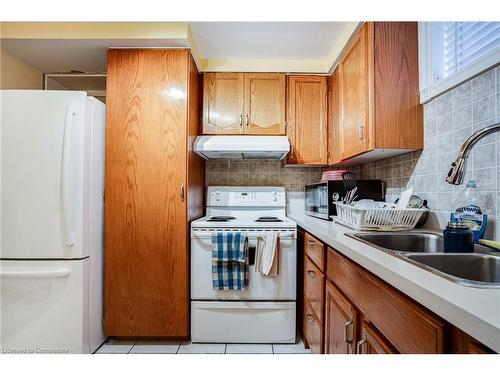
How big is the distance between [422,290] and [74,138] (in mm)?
1857

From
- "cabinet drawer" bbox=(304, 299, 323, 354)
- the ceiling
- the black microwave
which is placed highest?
the ceiling

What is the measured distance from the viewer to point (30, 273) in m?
1.56

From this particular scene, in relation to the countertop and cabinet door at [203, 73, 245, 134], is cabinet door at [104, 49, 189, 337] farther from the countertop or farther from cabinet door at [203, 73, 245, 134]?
the countertop

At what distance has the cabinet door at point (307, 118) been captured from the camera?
90.7 inches

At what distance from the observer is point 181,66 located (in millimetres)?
1860

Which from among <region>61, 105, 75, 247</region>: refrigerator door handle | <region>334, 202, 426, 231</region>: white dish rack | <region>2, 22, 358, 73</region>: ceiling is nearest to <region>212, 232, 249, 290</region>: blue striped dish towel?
<region>334, 202, 426, 231</region>: white dish rack

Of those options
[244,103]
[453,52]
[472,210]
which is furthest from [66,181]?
[453,52]

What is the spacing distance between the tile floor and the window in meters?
1.80

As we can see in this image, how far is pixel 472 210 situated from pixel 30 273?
231 cm

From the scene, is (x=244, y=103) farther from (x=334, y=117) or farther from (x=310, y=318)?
(x=310, y=318)

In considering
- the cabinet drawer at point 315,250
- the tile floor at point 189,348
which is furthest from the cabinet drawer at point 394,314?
the tile floor at point 189,348

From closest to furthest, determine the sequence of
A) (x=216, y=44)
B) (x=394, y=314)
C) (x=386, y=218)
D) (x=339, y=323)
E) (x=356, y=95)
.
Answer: (x=394, y=314) < (x=339, y=323) < (x=386, y=218) < (x=356, y=95) < (x=216, y=44)

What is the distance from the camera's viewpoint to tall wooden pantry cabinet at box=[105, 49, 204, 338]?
181cm

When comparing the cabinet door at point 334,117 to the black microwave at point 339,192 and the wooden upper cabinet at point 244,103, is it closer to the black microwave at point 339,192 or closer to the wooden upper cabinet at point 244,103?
the black microwave at point 339,192
